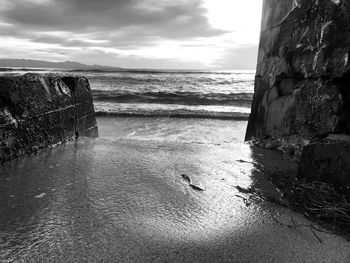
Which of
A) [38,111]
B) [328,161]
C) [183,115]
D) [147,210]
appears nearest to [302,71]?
[328,161]

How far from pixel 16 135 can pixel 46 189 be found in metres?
1.08

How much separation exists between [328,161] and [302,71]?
170 centimetres

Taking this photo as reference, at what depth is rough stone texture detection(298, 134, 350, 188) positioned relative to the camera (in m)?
2.69

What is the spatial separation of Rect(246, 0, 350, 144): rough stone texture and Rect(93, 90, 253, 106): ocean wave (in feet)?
36.2

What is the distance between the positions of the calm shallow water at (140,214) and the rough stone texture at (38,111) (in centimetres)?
25

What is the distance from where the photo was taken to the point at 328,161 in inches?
113

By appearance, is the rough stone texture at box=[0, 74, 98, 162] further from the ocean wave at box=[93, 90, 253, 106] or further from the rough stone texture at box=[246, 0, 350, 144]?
the ocean wave at box=[93, 90, 253, 106]

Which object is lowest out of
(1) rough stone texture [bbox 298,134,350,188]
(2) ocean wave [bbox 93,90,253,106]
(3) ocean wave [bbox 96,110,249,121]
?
(2) ocean wave [bbox 93,90,253,106]

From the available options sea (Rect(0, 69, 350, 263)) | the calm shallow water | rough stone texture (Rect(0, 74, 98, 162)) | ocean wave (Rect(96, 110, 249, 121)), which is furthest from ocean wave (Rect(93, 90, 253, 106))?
the calm shallow water

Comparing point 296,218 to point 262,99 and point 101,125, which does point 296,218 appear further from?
point 101,125

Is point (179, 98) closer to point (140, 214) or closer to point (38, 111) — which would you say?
point (38, 111)

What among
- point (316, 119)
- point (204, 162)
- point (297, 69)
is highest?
point (297, 69)

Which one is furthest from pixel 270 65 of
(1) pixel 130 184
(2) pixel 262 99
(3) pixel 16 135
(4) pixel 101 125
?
(4) pixel 101 125

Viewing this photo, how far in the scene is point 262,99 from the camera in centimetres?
541
